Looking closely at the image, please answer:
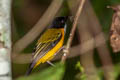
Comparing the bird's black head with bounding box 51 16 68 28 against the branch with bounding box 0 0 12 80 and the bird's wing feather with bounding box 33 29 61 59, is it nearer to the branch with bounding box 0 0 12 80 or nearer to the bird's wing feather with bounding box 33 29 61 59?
the bird's wing feather with bounding box 33 29 61 59

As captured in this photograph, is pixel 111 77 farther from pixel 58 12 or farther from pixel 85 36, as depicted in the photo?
pixel 58 12

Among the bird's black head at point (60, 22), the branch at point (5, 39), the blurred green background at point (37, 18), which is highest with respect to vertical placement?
the branch at point (5, 39)

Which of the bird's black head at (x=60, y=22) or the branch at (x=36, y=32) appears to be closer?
the bird's black head at (x=60, y=22)

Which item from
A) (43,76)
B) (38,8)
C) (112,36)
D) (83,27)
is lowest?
(38,8)

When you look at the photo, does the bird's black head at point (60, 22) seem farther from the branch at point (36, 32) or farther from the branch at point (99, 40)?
the branch at point (99, 40)

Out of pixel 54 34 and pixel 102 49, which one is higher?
pixel 54 34

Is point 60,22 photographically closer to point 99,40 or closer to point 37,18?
point 99,40

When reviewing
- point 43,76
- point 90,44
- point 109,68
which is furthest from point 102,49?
point 43,76

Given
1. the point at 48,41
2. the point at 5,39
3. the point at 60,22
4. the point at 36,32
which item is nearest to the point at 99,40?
the point at 60,22

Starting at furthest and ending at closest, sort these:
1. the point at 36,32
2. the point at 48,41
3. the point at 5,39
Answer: the point at 36,32
the point at 48,41
the point at 5,39

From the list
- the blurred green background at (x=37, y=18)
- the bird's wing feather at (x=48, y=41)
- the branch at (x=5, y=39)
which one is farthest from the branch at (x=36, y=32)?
the branch at (x=5, y=39)

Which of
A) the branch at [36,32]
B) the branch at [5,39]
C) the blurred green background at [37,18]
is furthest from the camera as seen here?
the branch at [36,32]
